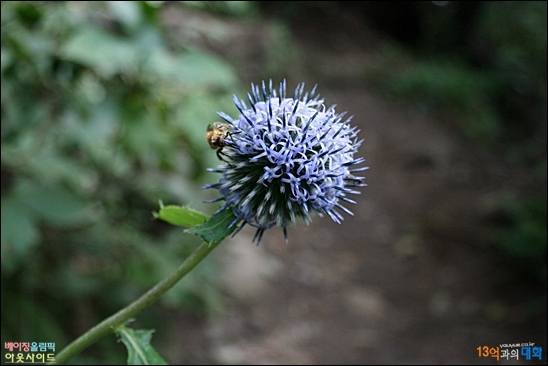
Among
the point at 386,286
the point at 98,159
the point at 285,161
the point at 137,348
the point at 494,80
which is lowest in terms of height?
the point at 137,348

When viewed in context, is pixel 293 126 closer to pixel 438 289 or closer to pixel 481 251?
pixel 438 289

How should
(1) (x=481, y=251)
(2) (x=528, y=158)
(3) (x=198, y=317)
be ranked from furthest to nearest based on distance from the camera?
(2) (x=528, y=158)
(1) (x=481, y=251)
(3) (x=198, y=317)

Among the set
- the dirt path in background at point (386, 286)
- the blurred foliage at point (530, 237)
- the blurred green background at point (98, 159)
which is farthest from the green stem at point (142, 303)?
the blurred foliage at point (530, 237)

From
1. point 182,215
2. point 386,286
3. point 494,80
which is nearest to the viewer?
point 182,215

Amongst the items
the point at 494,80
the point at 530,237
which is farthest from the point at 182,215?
the point at 494,80

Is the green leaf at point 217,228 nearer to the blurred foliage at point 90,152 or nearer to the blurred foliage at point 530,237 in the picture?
the blurred foliage at point 90,152

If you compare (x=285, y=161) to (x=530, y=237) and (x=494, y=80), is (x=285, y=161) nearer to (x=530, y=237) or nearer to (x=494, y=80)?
(x=530, y=237)

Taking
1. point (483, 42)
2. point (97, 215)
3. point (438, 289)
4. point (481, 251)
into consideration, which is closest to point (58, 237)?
point (97, 215)
